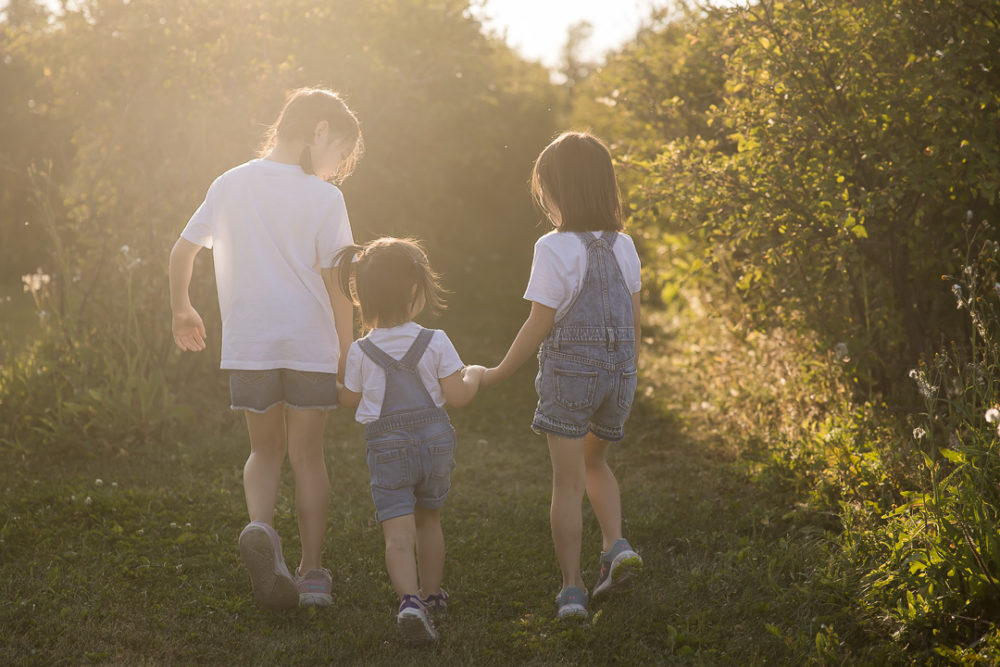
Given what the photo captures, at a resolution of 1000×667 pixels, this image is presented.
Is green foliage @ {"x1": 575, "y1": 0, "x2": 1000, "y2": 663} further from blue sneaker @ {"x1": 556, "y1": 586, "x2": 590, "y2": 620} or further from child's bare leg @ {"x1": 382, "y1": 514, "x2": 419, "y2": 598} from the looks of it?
child's bare leg @ {"x1": 382, "y1": 514, "x2": 419, "y2": 598}

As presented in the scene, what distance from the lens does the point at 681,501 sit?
4.79m

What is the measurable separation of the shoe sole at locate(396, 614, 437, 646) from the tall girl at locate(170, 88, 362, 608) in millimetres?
445

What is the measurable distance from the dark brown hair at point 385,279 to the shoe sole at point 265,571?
2.81 ft

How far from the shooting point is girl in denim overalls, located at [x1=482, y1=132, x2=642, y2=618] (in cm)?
330

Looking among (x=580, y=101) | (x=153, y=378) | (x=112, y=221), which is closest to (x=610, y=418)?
(x=153, y=378)

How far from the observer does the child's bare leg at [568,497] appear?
3.38 m

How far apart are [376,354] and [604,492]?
111 centimetres

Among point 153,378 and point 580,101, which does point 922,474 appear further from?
point 580,101

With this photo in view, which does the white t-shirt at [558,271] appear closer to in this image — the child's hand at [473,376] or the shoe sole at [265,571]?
the child's hand at [473,376]

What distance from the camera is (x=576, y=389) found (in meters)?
3.32

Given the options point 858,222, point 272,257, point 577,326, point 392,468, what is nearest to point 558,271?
point 577,326

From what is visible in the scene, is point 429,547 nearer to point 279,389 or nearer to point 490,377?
point 490,377

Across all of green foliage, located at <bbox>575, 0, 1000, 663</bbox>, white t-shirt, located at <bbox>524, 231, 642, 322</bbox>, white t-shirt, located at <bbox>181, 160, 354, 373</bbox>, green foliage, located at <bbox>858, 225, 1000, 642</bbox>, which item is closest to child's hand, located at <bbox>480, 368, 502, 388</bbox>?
white t-shirt, located at <bbox>524, 231, 642, 322</bbox>

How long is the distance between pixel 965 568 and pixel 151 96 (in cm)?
671
